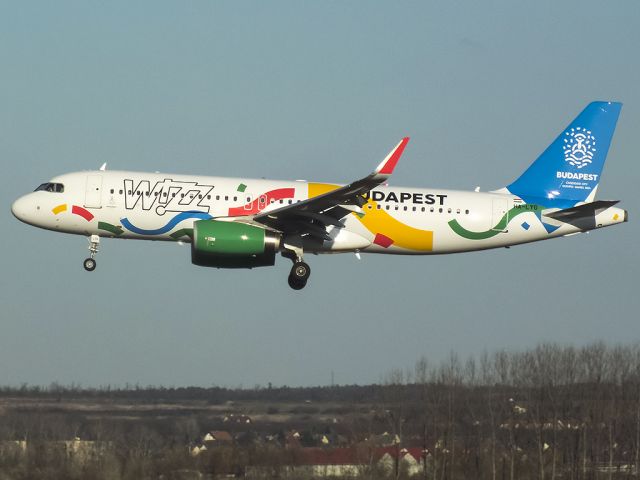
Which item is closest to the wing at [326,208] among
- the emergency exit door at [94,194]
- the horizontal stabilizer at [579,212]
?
the emergency exit door at [94,194]

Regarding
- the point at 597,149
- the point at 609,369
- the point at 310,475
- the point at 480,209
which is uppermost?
the point at 597,149

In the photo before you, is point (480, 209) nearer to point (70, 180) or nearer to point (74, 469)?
point (70, 180)

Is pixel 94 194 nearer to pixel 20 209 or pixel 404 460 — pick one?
pixel 20 209

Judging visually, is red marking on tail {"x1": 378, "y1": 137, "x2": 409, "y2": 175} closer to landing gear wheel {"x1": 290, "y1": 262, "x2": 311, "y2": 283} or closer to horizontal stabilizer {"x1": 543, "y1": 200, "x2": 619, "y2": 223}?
landing gear wheel {"x1": 290, "y1": 262, "x2": 311, "y2": 283}

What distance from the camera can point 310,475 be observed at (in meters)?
54.5

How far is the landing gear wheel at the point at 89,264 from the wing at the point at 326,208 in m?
6.36

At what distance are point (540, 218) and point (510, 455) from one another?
779 inches

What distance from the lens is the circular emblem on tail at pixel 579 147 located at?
51.0m

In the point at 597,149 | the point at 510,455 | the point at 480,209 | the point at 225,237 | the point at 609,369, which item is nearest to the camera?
the point at 225,237

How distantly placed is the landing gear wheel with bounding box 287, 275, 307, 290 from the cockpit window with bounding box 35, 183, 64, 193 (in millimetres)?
9022

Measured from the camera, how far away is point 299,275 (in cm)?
4591

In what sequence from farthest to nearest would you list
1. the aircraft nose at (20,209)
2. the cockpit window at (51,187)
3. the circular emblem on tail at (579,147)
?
1. the circular emblem on tail at (579,147)
2. the aircraft nose at (20,209)
3. the cockpit window at (51,187)

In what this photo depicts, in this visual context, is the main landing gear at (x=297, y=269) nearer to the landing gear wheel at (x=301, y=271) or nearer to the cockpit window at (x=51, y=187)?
the landing gear wheel at (x=301, y=271)

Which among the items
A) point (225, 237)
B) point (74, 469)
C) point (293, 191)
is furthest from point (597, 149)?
point (74, 469)
